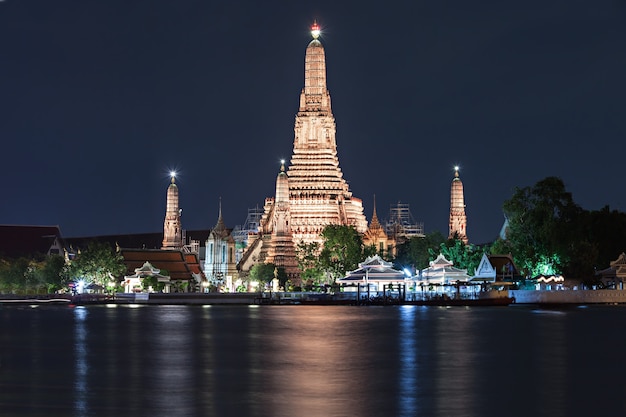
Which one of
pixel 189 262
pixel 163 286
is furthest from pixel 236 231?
pixel 163 286

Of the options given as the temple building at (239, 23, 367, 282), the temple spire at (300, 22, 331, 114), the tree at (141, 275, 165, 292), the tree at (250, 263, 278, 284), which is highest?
the temple spire at (300, 22, 331, 114)

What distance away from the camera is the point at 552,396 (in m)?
27.4

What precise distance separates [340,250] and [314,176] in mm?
13253

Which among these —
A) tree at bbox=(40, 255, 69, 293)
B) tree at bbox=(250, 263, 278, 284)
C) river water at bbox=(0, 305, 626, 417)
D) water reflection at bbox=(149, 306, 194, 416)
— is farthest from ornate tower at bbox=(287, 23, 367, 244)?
water reflection at bbox=(149, 306, 194, 416)

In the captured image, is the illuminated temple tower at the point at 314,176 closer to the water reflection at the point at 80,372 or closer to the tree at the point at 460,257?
the tree at the point at 460,257

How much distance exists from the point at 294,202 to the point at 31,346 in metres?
66.8

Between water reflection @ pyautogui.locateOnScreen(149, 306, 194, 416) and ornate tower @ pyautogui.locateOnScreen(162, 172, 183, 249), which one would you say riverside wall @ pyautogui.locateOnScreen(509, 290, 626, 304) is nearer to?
water reflection @ pyautogui.locateOnScreen(149, 306, 194, 416)

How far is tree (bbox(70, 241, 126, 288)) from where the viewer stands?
3885 inches

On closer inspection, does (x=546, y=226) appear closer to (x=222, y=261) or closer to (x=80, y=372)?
(x=222, y=261)

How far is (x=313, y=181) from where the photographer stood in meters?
110

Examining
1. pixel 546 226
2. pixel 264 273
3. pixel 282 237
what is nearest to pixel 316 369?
pixel 546 226

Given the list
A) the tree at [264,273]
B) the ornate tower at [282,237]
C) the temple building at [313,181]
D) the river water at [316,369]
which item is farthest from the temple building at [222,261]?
the river water at [316,369]

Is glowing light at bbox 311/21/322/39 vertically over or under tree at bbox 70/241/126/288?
over

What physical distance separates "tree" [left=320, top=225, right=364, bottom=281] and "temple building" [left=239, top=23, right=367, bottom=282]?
316 inches
